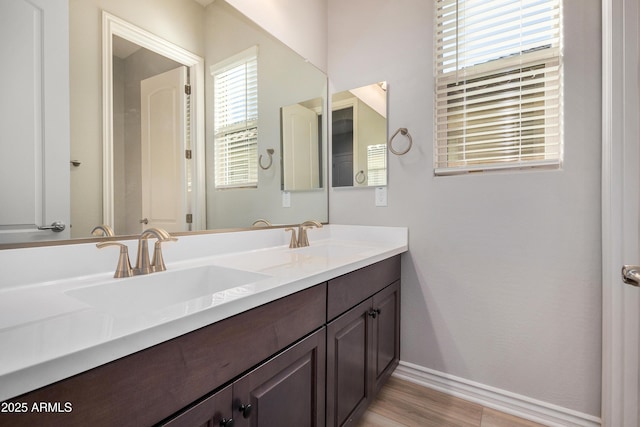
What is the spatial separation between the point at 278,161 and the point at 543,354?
1675 mm

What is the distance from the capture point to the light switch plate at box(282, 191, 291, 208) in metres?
1.77

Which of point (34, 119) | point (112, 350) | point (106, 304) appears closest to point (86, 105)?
point (34, 119)

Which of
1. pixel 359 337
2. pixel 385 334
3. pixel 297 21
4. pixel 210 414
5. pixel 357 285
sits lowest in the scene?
pixel 385 334

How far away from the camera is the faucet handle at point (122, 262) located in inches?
35.7

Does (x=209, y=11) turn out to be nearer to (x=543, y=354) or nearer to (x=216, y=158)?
(x=216, y=158)

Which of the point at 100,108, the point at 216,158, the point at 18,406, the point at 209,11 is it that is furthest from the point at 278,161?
the point at 18,406

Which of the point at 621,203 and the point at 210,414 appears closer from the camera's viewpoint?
the point at 210,414

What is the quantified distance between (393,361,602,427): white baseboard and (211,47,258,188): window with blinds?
1.44 m

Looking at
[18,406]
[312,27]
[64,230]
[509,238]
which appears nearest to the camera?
[18,406]

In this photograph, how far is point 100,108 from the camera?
3.08ft

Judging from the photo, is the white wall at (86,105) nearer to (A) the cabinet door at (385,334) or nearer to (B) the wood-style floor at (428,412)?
(A) the cabinet door at (385,334)

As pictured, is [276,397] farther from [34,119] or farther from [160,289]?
[34,119]

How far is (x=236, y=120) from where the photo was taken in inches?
56.3

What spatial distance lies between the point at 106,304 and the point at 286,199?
3.62 ft
